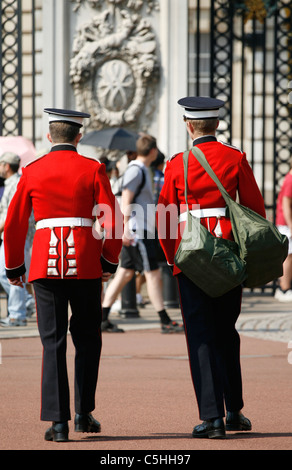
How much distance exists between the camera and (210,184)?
508cm

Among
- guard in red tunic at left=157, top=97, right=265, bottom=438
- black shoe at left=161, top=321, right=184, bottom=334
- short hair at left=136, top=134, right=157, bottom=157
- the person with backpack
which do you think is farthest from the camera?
black shoe at left=161, top=321, right=184, bottom=334

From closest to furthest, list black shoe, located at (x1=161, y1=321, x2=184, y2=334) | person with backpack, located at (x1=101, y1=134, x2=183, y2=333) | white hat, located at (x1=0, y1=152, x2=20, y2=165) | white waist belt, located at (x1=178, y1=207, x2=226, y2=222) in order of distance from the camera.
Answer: white waist belt, located at (x1=178, y1=207, x2=226, y2=222) → person with backpack, located at (x1=101, y1=134, x2=183, y2=333) → black shoe, located at (x1=161, y1=321, x2=184, y2=334) → white hat, located at (x1=0, y1=152, x2=20, y2=165)

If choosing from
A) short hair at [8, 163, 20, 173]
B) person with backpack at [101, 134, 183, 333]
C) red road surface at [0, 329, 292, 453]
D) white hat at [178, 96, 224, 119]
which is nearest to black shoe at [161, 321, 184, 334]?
person with backpack at [101, 134, 183, 333]

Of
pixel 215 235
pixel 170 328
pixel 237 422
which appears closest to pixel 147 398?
pixel 237 422

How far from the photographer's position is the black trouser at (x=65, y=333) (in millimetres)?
4918

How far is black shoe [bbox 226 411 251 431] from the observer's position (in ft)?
17.0

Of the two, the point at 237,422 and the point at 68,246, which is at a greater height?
the point at 68,246

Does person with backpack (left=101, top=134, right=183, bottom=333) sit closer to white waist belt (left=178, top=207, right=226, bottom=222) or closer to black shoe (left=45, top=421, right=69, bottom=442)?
white waist belt (left=178, top=207, right=226, bottom=222)

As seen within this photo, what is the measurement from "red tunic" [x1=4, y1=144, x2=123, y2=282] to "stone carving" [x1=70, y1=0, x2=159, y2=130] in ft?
27.1

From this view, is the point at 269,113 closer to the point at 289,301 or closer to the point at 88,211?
the point at 289,301

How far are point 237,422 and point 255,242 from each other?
947 millimetres

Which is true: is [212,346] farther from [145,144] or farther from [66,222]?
[145,144]

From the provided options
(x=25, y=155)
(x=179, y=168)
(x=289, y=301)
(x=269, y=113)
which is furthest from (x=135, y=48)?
(x=179, y=168)

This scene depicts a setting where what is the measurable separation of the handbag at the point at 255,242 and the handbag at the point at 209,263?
59 mm
